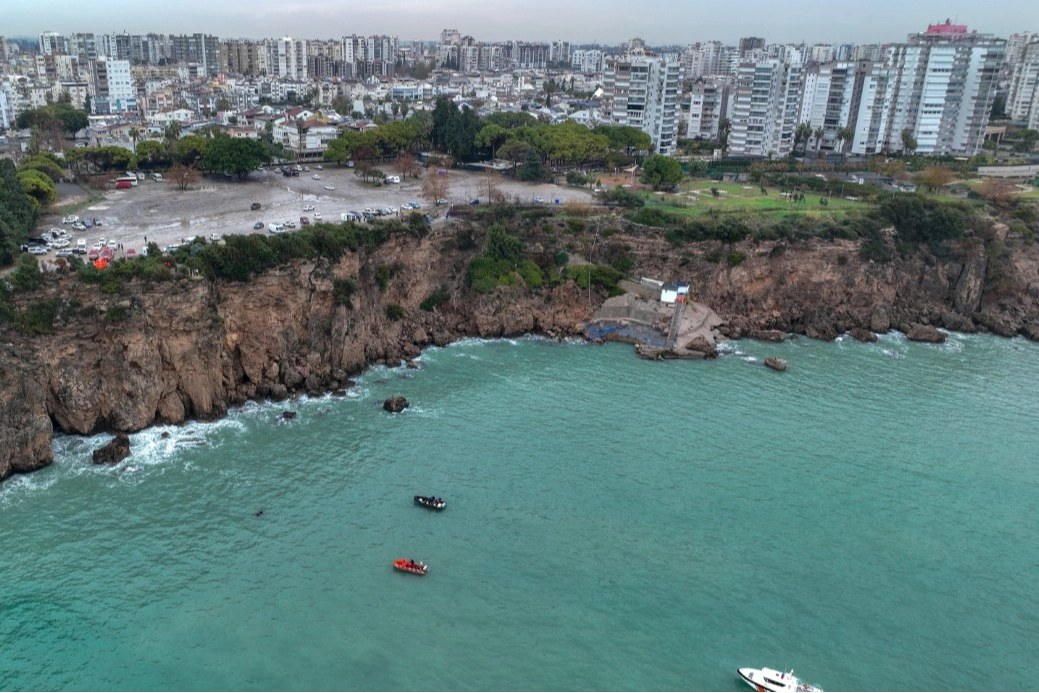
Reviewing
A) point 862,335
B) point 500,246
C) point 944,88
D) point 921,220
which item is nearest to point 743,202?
point 921,220

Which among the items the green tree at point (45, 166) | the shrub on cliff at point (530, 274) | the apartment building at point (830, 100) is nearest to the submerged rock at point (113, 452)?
the shrub on cliff at point (530, 274)

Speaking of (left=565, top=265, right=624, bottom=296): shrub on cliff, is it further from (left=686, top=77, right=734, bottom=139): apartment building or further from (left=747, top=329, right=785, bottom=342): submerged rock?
(left=686, top=77, right=734, bottom=139): apartment building

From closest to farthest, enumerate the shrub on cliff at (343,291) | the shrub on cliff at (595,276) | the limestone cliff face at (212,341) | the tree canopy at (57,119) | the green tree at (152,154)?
the limestone cliff face at (212,341)
the shrub on cliff at (343,291)
the shrub on cliff at (595,276)
the green tree at (152,154)
the tree canopy at (57,119)

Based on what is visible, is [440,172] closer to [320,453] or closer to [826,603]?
[320,453]

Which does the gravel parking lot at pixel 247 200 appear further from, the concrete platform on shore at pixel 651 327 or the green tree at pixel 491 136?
the concrete platform on shore at pixel 651 327

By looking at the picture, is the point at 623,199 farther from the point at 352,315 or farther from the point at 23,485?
the point at 23,485

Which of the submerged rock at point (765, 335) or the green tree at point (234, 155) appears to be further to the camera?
the green tree at point (234, 155)

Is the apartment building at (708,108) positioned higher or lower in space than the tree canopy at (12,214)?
higher
